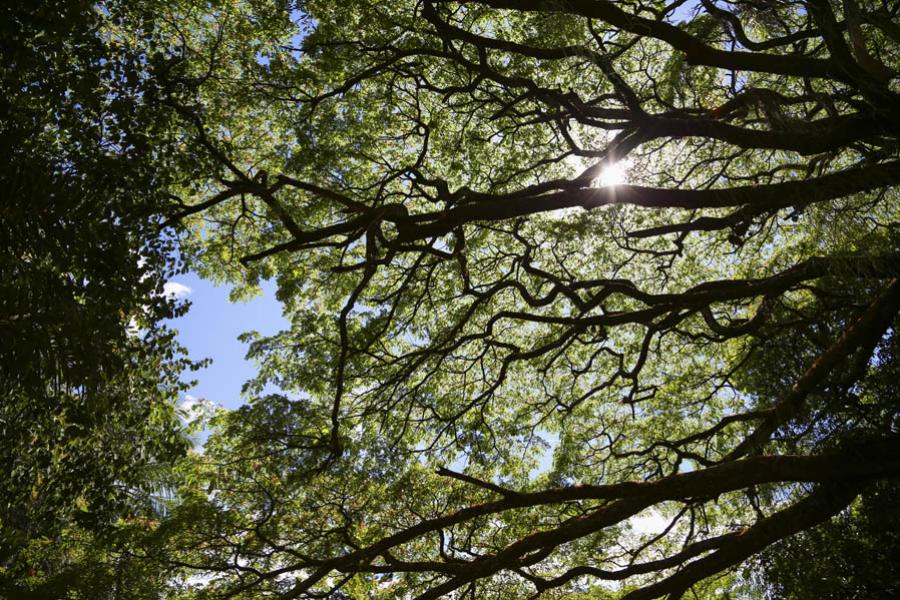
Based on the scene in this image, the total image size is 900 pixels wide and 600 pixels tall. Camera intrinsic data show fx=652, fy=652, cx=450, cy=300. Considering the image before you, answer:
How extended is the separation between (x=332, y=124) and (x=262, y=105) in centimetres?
76

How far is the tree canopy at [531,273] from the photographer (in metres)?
4.04

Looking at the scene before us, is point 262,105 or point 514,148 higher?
point 262,105

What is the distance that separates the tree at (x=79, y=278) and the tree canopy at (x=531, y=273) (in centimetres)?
15

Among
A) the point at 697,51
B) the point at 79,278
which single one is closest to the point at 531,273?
the point at 697,51

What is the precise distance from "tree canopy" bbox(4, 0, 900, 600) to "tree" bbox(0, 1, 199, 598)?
0.51 ft

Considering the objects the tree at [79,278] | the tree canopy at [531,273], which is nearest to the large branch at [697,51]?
the tree canopy at [531,273]

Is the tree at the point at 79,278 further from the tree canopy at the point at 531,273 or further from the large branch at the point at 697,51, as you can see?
the large branch at the point at 697,51

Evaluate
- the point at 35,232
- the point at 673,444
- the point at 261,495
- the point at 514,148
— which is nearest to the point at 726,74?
the point at 514,148

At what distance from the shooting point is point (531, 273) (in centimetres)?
556

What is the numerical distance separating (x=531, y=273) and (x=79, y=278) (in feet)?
11.0

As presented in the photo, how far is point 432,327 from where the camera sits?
23.8 feet

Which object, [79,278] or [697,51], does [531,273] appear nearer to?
[697,51]

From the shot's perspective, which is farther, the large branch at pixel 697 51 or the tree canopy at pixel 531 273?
the tree canopy at pixel 531 273

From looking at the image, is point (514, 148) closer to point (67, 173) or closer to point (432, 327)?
point (432, 327)
